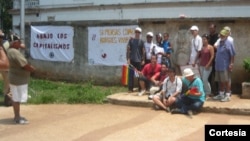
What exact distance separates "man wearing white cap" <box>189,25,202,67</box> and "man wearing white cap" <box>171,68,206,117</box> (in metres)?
1.49

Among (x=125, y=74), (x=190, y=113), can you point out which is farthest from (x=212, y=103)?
(x=125, y=74)

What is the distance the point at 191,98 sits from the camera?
8.93 metres

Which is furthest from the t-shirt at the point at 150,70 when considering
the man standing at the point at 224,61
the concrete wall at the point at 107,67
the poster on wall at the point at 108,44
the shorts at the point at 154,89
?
the poster on wall at the point at 108,44

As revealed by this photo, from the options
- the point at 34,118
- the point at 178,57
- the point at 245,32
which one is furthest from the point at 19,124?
the point at 245,32

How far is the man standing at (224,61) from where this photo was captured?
946 centimetres

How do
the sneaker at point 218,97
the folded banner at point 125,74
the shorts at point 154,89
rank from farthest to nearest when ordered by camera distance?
the folded banner at point 125,74 → the shorts at point 154,89 → the sneaker at point 218,97

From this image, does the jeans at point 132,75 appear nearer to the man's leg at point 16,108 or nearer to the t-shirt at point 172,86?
the t-shirt at point 172,86

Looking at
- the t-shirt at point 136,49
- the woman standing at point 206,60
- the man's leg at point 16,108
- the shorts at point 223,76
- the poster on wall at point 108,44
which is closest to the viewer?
the man's leg at point 16,108

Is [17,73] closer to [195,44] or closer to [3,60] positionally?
[3,60]

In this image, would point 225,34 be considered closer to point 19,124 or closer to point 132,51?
point 132,51

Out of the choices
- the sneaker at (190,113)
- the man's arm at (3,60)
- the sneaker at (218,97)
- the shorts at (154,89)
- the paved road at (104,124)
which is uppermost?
the man's arm at (3,60)

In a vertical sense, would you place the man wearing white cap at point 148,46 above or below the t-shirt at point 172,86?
above

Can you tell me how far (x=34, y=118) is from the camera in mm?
8750

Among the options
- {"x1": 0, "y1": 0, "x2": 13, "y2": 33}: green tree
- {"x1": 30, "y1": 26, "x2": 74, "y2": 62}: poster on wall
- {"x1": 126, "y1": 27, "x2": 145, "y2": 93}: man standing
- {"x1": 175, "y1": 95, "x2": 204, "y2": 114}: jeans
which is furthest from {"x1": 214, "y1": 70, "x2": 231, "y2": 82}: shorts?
{"x1": 0, "y1": 0, "x2": 13, "y2": 33}: green tree
